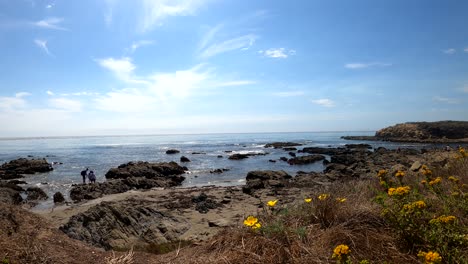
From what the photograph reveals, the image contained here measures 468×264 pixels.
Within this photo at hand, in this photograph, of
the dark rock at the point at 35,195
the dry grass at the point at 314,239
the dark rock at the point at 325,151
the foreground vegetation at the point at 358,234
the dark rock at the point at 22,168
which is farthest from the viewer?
the dark rock at the point at 325,151

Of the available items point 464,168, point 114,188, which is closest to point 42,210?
point 114,188

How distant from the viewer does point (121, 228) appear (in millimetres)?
7465

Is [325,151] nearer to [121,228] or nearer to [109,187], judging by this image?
[109,187]

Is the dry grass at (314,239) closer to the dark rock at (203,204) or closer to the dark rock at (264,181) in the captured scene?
the dark rock at (203,204)

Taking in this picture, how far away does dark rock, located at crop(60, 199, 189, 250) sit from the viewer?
6.78m

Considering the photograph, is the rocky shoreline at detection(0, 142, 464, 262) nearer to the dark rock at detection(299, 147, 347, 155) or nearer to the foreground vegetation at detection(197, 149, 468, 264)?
the foreground vegetation at detection(197, 149, 468, 264)

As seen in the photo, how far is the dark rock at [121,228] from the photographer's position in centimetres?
678

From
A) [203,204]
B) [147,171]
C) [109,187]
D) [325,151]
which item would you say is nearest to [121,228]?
[203,204]

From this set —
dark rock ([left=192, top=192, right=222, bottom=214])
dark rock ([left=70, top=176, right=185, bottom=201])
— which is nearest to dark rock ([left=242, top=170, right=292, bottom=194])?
dark rock ([left=192, top=192, right=222, bottom=214])

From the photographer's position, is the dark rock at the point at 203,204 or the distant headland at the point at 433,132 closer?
the dark rock at the point at 203,204

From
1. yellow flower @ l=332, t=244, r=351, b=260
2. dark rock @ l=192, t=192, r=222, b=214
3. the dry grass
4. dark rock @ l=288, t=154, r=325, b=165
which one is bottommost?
dark rock @ l=288, t=154, r=325, b=165

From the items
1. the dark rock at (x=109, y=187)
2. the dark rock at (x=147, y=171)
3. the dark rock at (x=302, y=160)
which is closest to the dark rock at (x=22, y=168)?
the dark rock at (x=147, y=171)

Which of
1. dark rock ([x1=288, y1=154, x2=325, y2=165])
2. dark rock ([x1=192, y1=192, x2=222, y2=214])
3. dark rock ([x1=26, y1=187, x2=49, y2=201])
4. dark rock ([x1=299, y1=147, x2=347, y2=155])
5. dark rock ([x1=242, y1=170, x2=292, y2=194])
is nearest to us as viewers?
dark rock ([x1=192, y1=192, x2=222, y2=214])

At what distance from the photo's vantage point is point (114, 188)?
1923 centimetres
